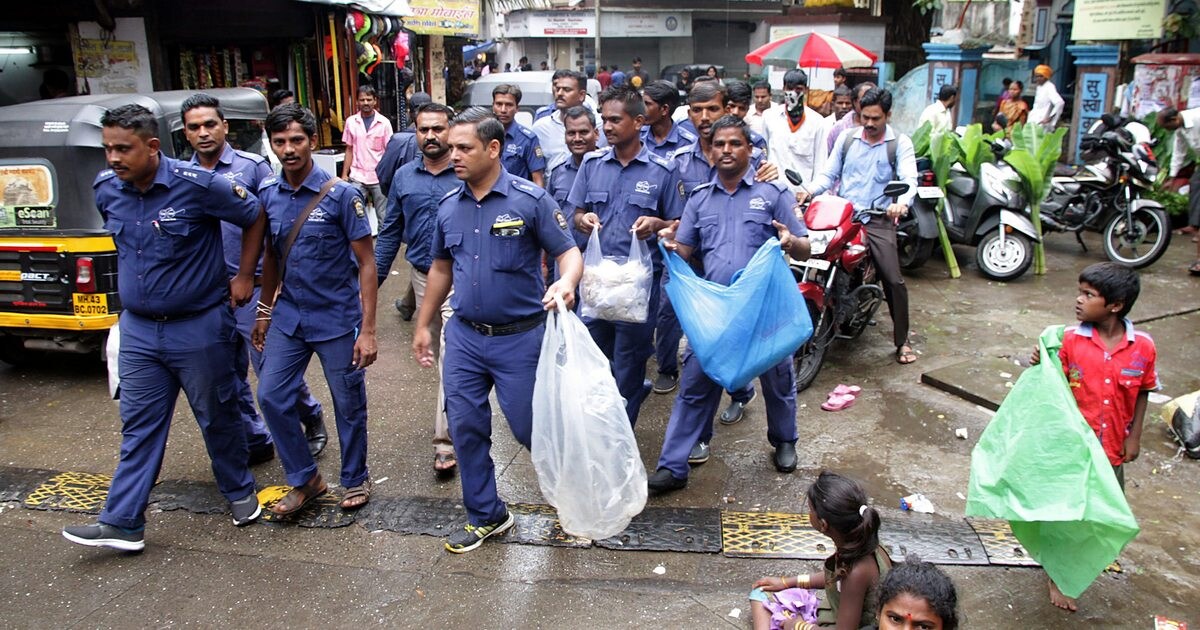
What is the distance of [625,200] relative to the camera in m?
4.81

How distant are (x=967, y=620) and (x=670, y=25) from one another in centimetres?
3144

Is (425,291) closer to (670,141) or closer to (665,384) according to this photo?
(665,384)

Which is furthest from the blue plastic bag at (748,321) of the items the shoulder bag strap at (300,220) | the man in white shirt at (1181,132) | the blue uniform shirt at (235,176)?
the man in white shirt at (1181,132)

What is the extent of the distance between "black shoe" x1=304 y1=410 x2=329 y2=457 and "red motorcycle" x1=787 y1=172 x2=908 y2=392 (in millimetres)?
2708

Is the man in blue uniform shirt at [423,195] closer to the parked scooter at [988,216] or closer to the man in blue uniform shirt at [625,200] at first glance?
the man in blue uniform shirt at [625,200]

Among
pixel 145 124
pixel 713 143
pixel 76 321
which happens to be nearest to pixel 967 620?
pixel 713 143

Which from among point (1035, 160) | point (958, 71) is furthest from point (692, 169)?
point (958, 71)

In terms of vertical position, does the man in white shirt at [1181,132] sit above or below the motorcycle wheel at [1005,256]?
above

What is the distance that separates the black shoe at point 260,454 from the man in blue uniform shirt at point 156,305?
2.76 feet

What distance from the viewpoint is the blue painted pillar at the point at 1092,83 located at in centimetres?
1304

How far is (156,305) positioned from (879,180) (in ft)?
14.6

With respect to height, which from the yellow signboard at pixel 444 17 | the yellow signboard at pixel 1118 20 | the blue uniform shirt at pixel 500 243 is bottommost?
the blue uniform shirt at pixel 500 243

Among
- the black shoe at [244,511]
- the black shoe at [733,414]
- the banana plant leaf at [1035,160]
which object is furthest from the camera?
the banana plant leaf at [1035,160]

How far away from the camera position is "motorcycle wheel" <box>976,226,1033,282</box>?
7.99 metres
